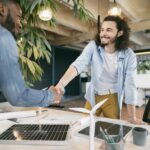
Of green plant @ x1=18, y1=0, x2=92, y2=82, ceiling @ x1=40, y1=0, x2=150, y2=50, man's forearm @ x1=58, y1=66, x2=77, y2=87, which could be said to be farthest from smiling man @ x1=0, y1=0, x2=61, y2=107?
ceiling @ x1=40, y1=0, x2=150, y2=50

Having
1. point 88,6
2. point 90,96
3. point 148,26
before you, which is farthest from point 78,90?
point 90,96

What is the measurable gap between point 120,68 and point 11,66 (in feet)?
3.96

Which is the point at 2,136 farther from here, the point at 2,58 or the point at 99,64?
the point at 99,64

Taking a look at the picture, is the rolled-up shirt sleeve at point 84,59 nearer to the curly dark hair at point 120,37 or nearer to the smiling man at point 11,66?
the curly dark hair at point 120,37

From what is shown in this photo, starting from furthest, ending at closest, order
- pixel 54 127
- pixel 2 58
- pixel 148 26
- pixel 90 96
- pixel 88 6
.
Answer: pixel 148 26
pixel 88 6
pixel 90 96
pixel 54 127
pixel 2 58

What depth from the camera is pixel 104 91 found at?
6.13 ft

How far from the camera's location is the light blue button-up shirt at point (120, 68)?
1.78m

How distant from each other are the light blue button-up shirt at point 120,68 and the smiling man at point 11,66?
1.02 m

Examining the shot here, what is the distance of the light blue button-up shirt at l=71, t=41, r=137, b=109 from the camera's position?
1783mm

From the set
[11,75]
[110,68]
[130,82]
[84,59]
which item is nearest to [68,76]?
[84,59]

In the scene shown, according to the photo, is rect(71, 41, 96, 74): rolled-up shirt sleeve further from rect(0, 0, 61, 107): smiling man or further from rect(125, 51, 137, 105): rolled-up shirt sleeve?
rect(0, 0, 61, 107): smiling man

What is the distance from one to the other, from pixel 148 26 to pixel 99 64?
4.89 meters

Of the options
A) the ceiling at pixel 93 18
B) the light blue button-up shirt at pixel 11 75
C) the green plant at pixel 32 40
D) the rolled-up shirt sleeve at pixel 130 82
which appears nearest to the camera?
the light blue button-up shirt at pixel 11 75

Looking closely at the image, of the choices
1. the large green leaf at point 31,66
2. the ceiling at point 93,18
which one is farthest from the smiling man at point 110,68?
the ceiling at point 93,18
